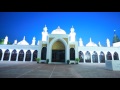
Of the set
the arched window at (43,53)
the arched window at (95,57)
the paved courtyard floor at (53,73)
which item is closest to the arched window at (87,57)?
the arched window at (95,57)

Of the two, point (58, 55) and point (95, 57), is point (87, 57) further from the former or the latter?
point (58, 55)

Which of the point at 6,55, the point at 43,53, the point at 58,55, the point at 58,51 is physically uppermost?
the point at 58,51

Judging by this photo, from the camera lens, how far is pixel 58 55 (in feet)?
74.9

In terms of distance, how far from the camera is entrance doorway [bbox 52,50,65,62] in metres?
22.7

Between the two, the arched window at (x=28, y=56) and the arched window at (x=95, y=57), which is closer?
the arched window at (x=28, y=56)

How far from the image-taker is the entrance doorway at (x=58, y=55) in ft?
74.4

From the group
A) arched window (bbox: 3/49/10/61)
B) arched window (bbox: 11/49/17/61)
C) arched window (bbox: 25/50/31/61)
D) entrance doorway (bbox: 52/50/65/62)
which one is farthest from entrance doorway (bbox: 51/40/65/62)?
arched window (bbox: 3/49/10/61)

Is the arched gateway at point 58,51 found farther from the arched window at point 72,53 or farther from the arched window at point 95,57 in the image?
the arched window at point 95,57

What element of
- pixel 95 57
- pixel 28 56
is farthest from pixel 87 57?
pixel 28 56

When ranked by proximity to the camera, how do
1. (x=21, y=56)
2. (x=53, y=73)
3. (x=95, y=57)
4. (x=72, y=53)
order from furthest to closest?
1. (x=95, y=57)
2. (x=21, y=56)
3. (x=72, y=53)
4. (x=53, y=73)

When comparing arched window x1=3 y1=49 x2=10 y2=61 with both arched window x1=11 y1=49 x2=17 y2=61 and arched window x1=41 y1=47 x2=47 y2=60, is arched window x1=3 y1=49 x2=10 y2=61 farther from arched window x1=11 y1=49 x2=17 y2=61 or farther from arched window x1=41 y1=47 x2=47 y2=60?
arched window x1=41 y1=47 x2=47 y2=60

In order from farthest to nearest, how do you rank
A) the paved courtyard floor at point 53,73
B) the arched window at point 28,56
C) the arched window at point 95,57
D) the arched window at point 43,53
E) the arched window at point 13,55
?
the arched window at point 95,57 < the arched window at point 28,56 < the arched window at point 13,55 < the arched window at point 43,53 < the paved courtyard floor at point 53,73
